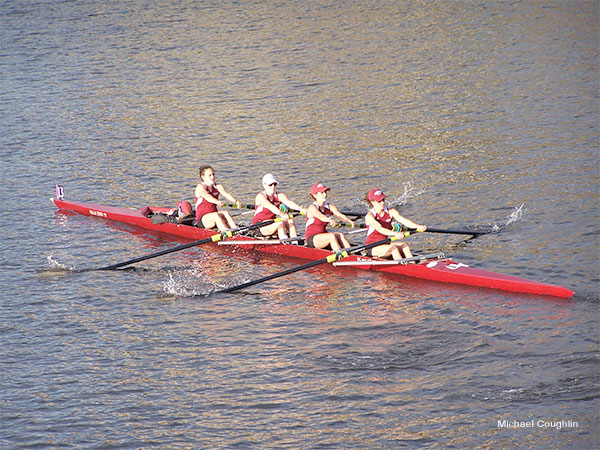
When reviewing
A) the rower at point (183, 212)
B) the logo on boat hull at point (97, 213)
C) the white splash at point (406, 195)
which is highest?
the logo on boat hull at point (97, 213)

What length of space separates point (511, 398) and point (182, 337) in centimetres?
656

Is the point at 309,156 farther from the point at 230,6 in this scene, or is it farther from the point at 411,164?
the point at 230,6

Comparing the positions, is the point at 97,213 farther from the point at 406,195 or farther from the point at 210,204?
the point at 406,195

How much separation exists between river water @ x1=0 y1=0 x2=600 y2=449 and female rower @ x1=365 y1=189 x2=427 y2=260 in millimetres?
669

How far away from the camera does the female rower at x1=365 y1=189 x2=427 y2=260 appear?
1839 centimetres

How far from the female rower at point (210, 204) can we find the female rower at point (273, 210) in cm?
80

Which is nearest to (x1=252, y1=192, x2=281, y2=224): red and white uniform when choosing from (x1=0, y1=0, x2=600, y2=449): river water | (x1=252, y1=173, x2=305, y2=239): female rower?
(x1=252, y1=173, x2=305, y2=239): female rower

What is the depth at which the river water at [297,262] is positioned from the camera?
45.1 ft

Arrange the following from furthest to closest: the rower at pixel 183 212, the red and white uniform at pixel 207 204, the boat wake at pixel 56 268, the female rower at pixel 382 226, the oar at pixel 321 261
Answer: the rower at pixel 183 212, the red and white uniform at pixel 207 204, the boat wake at pixel 56 268, the female rower at pixel 382 226, the oar at pixel 321 261

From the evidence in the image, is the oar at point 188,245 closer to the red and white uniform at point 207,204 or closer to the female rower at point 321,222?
the female rower at point 321,222

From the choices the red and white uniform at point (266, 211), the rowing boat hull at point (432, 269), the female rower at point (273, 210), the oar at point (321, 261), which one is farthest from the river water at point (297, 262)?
the red and white uniform at point (266, 211)

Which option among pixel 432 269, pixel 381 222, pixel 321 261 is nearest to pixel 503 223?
pixel 432 269

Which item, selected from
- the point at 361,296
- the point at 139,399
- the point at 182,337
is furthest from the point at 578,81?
the point at 139,399

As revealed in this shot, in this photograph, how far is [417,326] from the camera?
16.1 m
